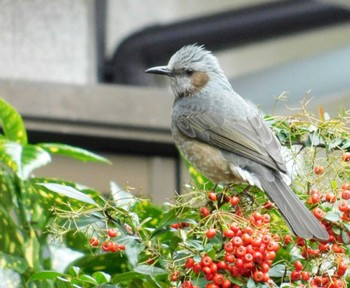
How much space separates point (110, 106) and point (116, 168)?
53 cm

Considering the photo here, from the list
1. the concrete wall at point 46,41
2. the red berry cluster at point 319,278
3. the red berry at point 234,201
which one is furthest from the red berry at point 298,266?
the concrete wall at point 46,41

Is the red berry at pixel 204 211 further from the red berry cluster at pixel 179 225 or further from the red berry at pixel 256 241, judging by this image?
the red berry at pixel 256 241

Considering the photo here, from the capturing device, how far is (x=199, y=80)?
5430 mm

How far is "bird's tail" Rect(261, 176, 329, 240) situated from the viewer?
3.25 m

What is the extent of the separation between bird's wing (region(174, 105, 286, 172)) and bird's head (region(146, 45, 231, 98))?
0.13m

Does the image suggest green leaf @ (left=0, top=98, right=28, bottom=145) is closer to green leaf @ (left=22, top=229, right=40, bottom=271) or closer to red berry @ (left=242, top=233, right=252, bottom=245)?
green leaf @ (left=22, top=229, right=40, bottom=271)

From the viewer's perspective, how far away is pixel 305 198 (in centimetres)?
364

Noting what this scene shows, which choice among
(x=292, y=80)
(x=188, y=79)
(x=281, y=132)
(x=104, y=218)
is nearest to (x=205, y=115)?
(x=188, y=79)

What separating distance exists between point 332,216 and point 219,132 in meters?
1.79

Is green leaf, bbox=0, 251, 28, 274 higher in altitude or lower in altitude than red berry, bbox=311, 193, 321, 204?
lower

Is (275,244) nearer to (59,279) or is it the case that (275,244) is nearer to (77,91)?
(59,279)

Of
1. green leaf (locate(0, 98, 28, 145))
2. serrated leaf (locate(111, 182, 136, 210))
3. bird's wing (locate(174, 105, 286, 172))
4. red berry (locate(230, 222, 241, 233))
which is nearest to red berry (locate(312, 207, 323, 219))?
red berry (locate(230, 222, 241, 233))

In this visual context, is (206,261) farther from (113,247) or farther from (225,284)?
(113,247)

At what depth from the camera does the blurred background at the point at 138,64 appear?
324 inches
